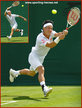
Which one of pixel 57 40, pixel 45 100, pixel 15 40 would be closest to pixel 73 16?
pixel 57 40

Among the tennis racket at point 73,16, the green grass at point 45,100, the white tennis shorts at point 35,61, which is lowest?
the green grass at point 45,100

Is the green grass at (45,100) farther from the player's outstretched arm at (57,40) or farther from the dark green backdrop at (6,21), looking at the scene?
the dark green backdrop at (6,21)

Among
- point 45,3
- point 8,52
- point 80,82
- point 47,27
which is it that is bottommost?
point 80,82

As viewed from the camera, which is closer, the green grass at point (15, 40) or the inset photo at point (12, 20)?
the green grass at point (15, 40)

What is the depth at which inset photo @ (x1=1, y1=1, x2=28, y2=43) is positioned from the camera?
316 inches

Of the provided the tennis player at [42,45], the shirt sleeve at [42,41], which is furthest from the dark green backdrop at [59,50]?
the shirt sleeve at [42,41]

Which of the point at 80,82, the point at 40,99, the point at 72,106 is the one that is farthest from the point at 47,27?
the point at 80,82

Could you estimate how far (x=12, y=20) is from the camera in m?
8.12

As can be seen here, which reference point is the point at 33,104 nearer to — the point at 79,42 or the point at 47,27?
the point at 47,27

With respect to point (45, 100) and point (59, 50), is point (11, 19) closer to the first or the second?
point (59, 50)

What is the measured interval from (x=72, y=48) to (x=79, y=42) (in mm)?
203

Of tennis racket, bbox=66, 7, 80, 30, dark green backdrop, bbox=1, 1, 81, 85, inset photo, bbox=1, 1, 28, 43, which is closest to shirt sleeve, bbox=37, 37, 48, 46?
tennis racket, bbox=66, 7, 80, 30

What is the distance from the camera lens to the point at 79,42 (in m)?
7.76

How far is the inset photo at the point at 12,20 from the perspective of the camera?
804cm
